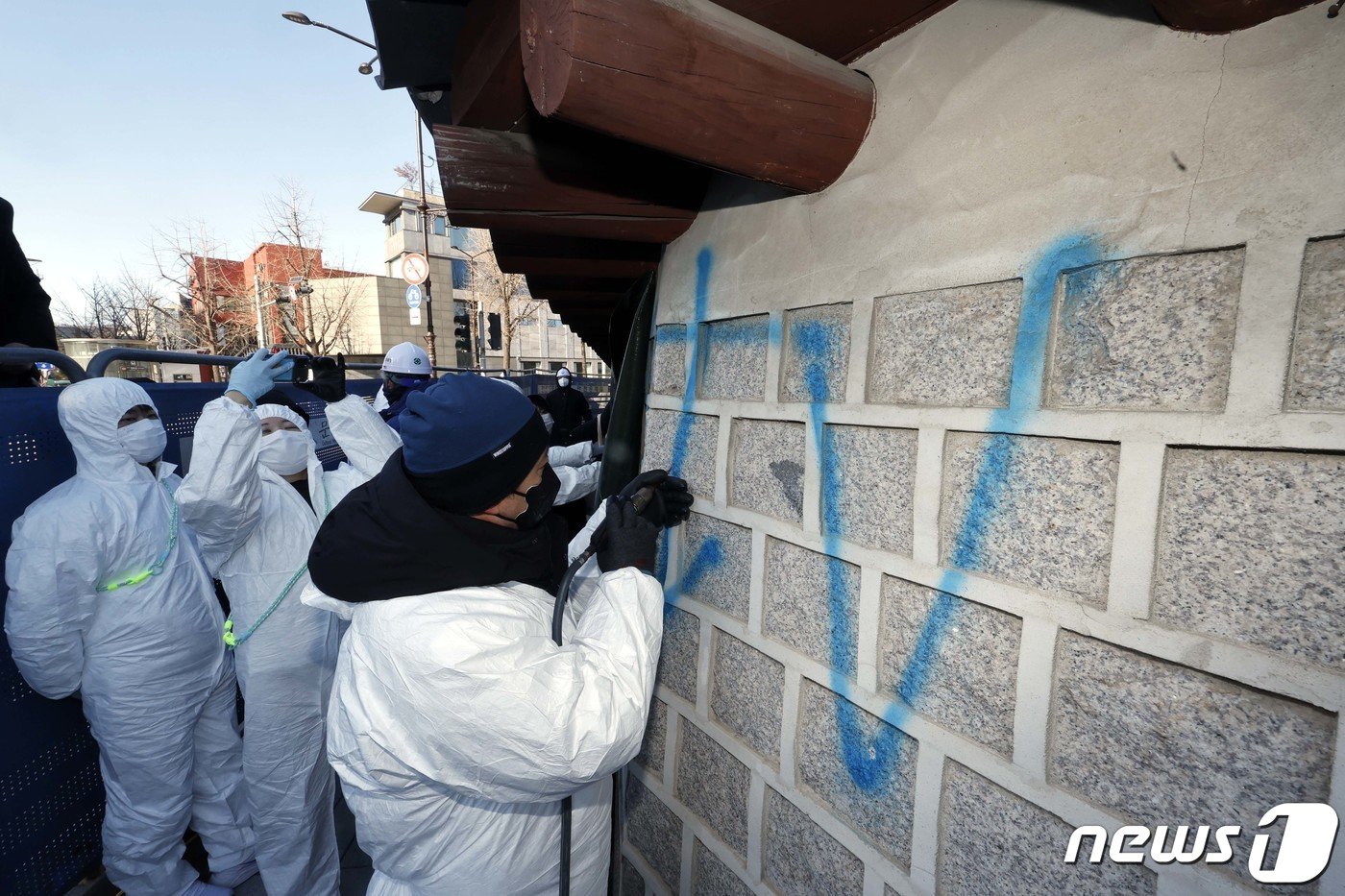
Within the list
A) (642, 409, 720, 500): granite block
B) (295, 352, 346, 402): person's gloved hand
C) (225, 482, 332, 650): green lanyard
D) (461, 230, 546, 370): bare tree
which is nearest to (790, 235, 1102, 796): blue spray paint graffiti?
(642, 409, 720, 500): granite block

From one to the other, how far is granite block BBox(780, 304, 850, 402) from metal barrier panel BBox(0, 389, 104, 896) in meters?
3.53

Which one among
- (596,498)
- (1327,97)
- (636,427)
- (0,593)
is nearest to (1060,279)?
(1327,97)

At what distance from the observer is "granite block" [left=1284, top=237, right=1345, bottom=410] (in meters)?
0.82

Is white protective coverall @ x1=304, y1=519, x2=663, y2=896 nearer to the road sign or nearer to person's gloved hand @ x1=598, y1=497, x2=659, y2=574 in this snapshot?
person's gloved hand @ x1=598, y1=497, x2=659, y2=574

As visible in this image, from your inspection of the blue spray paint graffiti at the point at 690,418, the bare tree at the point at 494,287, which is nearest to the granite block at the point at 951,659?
the blue spray paint graffiti at the point at 690,418

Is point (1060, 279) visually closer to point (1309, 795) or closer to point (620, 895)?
point (1309, 795)

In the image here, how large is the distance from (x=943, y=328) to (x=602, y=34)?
3.04 ft

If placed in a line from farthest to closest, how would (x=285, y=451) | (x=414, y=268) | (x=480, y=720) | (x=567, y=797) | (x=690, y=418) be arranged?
(x=414, y=268), (x=285, y=451), (x=690, y=418), (x=567, y=797), (x=480, y=720)

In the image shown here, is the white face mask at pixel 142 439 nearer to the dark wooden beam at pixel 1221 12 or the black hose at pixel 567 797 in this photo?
the black hose at pixel 567 797

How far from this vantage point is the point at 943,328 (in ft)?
4.25

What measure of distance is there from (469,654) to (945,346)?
128 cm

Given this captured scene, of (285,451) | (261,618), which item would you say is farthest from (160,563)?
(285,451)

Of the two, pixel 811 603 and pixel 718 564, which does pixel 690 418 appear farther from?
pixel 811 603

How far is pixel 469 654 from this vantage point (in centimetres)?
127
